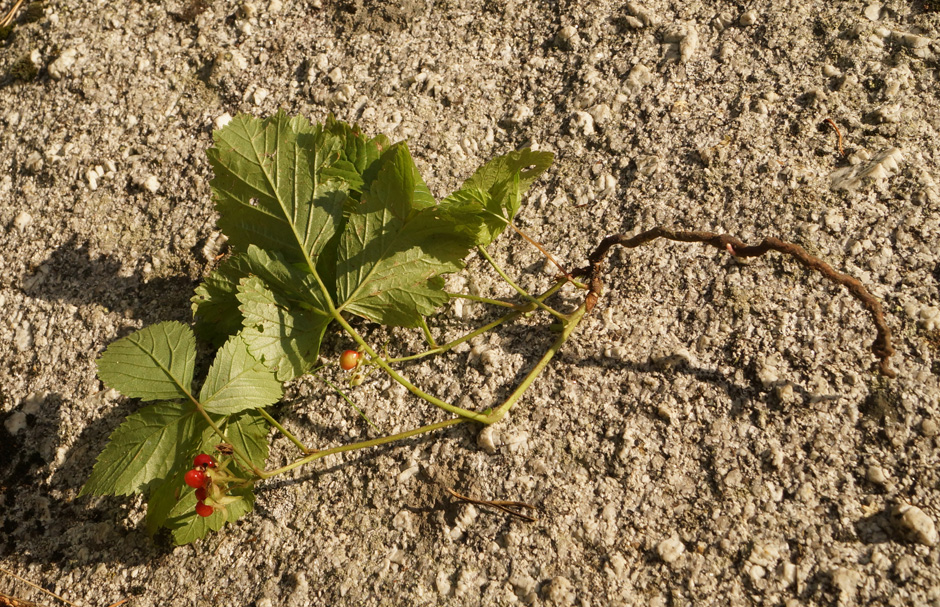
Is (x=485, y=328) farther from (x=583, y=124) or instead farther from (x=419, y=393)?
(x=583, y=124)

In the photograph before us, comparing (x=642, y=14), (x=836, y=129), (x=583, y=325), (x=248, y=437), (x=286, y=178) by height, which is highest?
(x=642, y=14)

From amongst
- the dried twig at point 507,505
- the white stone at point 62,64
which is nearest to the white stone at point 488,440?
the dried twig at point 507,505

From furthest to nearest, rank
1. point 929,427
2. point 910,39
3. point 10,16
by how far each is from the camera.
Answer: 1. point 10,16
2. point 910,39
3. point 929,427

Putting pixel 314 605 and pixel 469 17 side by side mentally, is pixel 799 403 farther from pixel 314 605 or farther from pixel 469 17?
pixel 469 17

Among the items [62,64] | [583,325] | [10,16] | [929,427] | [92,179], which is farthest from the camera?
[10,16]

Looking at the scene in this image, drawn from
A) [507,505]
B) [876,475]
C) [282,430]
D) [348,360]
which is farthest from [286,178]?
[876,475]

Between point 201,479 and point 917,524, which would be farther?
point 201,479

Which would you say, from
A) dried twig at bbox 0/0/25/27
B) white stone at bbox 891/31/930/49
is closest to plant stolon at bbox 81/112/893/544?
white stone at bbox 891/31/930/49

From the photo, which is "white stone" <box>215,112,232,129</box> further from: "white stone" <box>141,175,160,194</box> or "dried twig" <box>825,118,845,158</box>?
"dried twig" <box>825,118,845,158</box>

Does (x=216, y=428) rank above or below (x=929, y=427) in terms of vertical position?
below

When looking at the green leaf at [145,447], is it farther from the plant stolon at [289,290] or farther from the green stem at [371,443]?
the green stem at [371,443]
